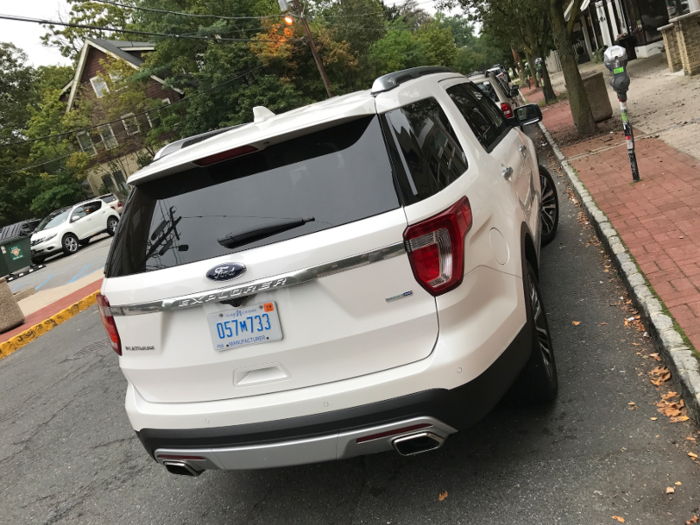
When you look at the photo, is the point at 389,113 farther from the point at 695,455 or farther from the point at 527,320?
the point at 695,455

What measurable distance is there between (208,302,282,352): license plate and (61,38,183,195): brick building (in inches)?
1447

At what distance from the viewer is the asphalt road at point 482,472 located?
9.28 ft

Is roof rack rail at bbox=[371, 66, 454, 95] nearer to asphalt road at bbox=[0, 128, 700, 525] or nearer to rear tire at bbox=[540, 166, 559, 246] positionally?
asphalt road at bbox=[0, 128, 700, 525]

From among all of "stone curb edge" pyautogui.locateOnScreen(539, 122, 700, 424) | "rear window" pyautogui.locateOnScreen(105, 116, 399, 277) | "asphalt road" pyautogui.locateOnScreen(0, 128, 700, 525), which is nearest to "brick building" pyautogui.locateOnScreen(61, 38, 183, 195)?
"stone curb edge" pyautogui.locateOnScreen(539, 122, 700, 424)

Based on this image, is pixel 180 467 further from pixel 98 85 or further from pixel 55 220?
pixel 98 85

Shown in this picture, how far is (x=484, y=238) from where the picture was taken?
9.41 feet

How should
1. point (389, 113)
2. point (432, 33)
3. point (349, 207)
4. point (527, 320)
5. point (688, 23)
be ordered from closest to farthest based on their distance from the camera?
point (349, 207) → point (389, 113) → point (527, 320) → point (688, 23) → point (432, 33)

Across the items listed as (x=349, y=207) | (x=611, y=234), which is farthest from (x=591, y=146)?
(x=349, y=207)

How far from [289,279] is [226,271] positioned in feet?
0.91

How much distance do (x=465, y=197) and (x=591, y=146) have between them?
383 inches

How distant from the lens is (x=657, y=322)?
12.7 feet

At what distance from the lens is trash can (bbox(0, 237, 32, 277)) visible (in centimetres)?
1808

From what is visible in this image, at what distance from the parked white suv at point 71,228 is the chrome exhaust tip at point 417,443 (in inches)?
839

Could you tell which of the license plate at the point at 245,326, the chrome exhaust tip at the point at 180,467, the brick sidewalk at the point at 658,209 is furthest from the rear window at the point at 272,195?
the brick sidewalk at the point at 658,209
